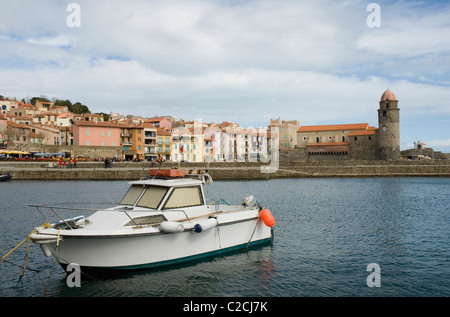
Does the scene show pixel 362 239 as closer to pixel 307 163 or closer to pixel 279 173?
pixel 279 173

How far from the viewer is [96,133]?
75438 mm

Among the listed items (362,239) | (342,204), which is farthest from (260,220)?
(342,204)

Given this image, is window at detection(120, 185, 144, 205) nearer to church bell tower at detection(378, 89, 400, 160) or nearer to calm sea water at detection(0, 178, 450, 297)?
calm sea water at detection(0, 178, 450, 297)

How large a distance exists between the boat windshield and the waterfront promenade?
35.0 metres

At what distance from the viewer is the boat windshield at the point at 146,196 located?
40.3ft

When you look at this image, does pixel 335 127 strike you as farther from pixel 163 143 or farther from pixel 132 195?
pixel 132 195

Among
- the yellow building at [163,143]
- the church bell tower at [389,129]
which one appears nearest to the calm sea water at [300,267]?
the yellow building at [163,143]

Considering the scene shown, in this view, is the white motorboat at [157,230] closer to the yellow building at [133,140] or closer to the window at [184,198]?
the window at [184,198]

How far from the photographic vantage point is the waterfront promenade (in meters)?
48.3

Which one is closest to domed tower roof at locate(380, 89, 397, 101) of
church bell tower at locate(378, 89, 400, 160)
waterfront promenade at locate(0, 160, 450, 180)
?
church bell tower at locate(378, 89, 400, 160)

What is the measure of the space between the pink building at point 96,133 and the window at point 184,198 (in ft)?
216

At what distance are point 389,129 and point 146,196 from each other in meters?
84.6
